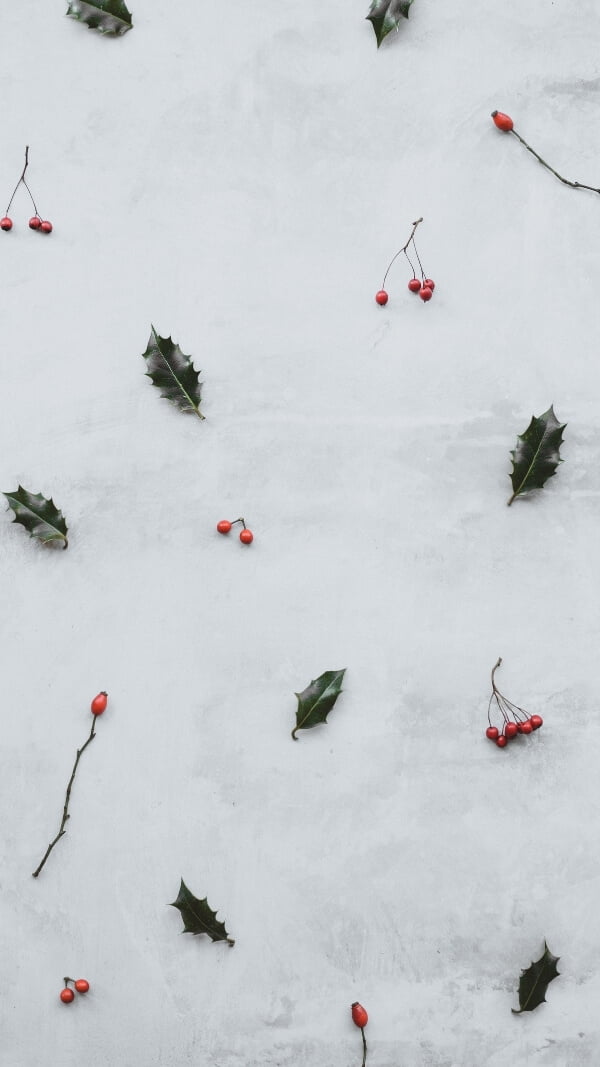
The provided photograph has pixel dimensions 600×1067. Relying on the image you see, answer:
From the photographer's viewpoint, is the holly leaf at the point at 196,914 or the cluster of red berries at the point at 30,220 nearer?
the holly leaf at the point at 196,914

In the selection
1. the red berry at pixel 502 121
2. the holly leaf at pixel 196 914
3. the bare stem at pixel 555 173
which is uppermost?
the red berry at pixel 502 121

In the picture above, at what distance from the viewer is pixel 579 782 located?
1.84m

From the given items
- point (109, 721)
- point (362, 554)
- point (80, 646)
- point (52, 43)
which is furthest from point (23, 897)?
point (52, 43)

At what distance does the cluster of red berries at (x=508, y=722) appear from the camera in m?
1.81

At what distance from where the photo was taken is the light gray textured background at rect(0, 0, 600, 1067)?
181cm

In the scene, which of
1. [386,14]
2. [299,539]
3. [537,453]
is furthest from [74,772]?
[386,14]

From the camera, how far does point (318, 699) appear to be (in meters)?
1.84

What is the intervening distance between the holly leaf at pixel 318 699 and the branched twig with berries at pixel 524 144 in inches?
43.2

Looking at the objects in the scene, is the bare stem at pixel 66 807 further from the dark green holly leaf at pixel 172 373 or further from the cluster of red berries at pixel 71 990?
the dark green holly leaf at pixel 172 373

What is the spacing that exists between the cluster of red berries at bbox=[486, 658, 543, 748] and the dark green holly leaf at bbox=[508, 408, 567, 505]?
35 cm

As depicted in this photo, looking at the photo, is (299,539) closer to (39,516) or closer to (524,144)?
(39,516)

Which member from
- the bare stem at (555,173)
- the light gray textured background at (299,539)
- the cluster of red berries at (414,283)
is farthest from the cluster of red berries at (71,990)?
the bare stem at (555,173)

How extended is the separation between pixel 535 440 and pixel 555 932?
0.93m

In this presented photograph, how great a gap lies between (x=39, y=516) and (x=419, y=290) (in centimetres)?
88
